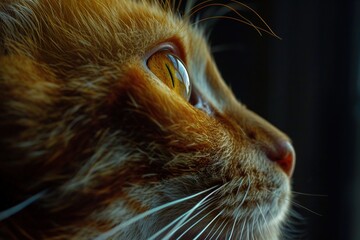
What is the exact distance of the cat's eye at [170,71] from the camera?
1.59 ft

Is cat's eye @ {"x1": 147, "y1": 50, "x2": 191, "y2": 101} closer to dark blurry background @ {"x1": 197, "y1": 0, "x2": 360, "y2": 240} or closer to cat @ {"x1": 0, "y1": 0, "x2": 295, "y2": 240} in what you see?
cat @ {"x1": 0, "y1": 0, "x2": 295, "y2": 240}

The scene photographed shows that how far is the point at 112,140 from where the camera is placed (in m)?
0.41

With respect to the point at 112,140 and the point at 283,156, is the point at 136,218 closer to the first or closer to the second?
the point at 112,140

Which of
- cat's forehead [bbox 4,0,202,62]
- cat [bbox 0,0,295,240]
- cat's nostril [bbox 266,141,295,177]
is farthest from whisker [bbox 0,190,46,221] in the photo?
cat's nostril [bbox 266,141,295,177]

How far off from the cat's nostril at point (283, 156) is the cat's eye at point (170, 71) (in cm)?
12

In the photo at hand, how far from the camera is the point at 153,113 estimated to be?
0.44m

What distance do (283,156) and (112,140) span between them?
0.83 feet

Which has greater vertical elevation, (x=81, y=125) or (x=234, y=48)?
(x=234, y=48)

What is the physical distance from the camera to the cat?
15.0 inches

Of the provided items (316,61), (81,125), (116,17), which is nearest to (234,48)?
(316,61)

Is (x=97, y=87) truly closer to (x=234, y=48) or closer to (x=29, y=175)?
(x=29, y=175)

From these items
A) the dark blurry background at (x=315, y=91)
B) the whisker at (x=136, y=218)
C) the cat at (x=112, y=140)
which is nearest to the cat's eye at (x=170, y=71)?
the cat at (x=112, y=140)

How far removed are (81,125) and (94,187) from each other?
2.0 inches

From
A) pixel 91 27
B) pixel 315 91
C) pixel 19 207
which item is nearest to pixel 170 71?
pixel 91 27
